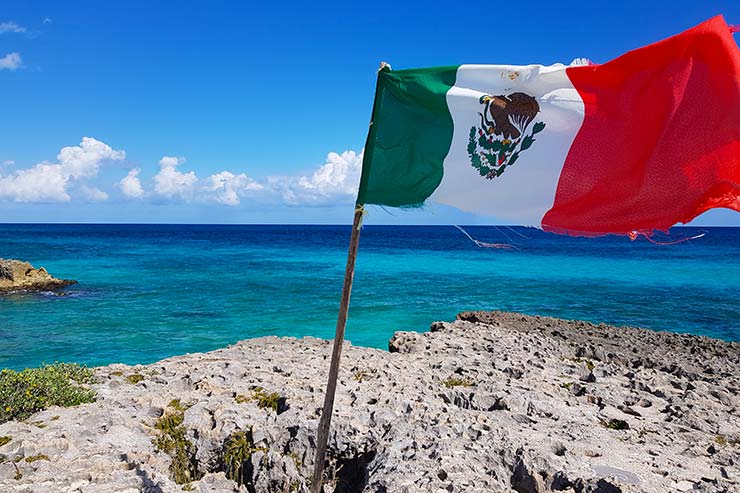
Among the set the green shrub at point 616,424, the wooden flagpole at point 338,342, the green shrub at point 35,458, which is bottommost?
the green shrub at point 35,458

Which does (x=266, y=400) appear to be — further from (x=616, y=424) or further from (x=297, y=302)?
(x=297, y=302)

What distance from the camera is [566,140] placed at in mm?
4969

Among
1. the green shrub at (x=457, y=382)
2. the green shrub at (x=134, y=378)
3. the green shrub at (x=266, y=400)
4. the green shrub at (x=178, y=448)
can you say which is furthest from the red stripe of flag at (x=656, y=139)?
the green shrub at (x=134, y=378)

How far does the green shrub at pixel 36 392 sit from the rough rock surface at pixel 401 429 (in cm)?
29

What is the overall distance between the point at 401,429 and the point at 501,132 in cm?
422

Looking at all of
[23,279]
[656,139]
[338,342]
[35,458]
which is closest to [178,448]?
[35,458]

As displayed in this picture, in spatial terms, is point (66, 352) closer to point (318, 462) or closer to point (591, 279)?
point (318, 462)

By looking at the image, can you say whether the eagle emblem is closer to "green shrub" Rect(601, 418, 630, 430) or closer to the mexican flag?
the mexican flag

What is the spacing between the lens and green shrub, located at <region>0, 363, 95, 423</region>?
707cm

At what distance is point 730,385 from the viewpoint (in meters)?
11.7

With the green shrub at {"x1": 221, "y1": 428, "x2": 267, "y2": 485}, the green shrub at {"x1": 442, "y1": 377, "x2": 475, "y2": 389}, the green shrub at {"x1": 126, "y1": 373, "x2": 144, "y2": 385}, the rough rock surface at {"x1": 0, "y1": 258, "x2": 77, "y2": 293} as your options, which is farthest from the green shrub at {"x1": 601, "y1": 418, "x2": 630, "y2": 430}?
the rough rock surface at {"x1": 0, "y1": 258, "x2": 77, "y2": 293}

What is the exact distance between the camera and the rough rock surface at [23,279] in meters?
30.5

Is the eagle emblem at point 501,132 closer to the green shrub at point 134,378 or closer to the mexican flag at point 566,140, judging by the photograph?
the mexican flag at point 566,140

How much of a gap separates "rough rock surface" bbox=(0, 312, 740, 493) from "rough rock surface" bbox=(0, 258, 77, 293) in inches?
1023
